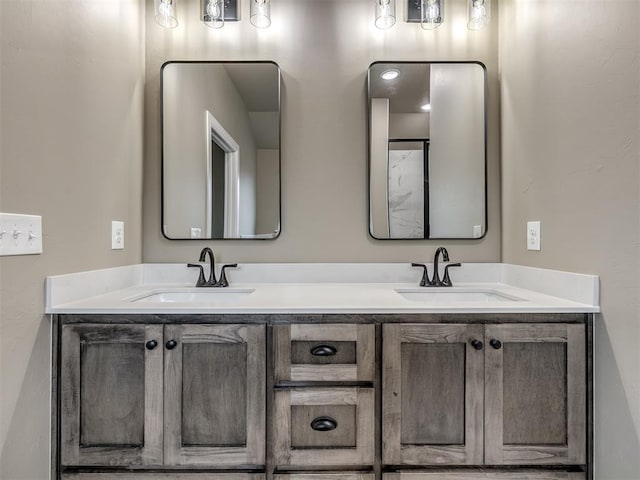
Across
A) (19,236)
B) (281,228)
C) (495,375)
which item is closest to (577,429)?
(495,375)

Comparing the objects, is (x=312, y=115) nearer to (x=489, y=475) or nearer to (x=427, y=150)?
(x=427, y=150)

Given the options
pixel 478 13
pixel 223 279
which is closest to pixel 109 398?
pixel 223 279

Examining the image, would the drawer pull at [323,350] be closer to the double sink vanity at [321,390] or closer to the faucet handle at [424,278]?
the double sink vanity at [321,390]

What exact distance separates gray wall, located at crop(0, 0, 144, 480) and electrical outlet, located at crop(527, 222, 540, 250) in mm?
1814

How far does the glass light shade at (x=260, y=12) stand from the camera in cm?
173

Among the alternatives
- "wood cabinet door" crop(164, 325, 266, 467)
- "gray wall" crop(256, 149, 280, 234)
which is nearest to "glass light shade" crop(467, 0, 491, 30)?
"gray wall" crop(256, 149, 280, 234)

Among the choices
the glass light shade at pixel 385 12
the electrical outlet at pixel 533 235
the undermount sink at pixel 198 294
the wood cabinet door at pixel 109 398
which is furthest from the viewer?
the glass light shade at pixel 385 12

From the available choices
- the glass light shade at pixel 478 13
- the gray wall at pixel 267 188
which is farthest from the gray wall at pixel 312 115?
the glass light shade at pixel 478 13

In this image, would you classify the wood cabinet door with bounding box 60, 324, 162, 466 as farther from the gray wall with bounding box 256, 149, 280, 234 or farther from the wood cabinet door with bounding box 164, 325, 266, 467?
the gray wall with bounding box 256, 149, 280, 234

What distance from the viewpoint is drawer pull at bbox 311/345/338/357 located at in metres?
1.18

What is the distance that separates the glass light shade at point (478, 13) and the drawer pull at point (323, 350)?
1713 millimetres

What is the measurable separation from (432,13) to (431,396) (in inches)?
68.8

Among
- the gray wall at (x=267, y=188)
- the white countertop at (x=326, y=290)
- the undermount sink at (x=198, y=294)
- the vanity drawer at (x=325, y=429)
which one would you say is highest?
the gray wall at (x=267, y=188)

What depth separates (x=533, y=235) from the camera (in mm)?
1546
